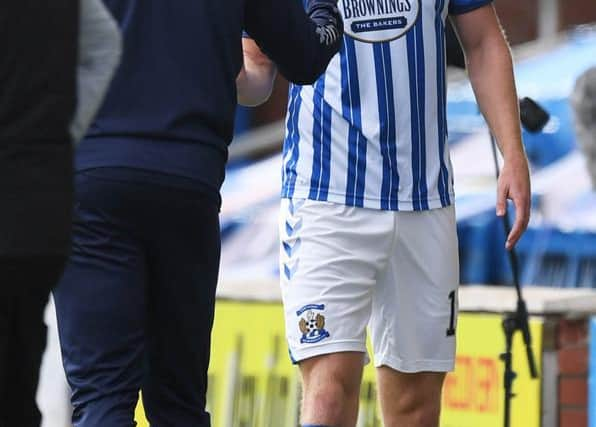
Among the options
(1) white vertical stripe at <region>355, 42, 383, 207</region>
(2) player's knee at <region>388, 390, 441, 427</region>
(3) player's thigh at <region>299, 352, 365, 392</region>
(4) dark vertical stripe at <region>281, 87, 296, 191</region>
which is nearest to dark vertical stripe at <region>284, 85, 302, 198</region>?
(4) dark vertical stripe at <region>281, 87, 296, 191</region>

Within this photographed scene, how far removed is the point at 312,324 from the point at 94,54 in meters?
1.69

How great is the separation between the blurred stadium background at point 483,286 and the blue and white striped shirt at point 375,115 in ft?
5.65

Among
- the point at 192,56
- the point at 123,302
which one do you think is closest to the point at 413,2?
the point at 192,56

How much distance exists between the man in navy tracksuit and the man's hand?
1.07 m

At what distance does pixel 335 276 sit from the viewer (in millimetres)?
5145

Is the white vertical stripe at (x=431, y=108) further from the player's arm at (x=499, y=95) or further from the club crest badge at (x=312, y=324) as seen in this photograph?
the club crest badge at (x=312, y=324)

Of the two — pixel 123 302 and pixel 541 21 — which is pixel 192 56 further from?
pixel 541 21

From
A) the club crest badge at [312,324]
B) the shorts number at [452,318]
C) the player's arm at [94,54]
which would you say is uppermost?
the player's arm at [94,54]

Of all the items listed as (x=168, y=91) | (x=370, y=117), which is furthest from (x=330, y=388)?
(x=168, y=91)

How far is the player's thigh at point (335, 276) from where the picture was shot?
5.14m

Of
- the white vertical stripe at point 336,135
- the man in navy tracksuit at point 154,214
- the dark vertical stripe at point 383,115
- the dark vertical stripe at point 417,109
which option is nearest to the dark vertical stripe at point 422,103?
the dark vertical stripe at point 417,109

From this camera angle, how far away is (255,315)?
755 centimetres

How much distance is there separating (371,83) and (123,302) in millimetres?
1269

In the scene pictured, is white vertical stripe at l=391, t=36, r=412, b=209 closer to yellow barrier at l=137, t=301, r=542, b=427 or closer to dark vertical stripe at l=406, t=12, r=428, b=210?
dark vertical stripe at l=406, t=12, r=428, b=210
